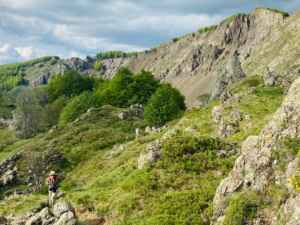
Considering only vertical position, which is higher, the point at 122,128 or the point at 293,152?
the point at 293,152

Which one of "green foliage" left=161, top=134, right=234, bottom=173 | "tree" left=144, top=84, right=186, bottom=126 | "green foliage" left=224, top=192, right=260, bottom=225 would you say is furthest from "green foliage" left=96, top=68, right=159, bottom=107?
"green foliage" left=224, top=192, right=260, bottom=225

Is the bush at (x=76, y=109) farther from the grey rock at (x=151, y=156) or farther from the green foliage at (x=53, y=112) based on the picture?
the grey rock at (x=151, y=156)

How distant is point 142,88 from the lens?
11919cm

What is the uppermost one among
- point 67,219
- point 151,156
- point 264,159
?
point 264,159

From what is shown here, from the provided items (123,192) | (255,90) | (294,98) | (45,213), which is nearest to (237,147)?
(123,192)

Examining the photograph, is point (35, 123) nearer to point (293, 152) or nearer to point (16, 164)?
point (16, 164)

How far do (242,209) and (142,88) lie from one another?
98.2 metres

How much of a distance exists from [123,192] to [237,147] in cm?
1078

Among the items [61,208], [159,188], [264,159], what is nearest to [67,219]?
[61,208]

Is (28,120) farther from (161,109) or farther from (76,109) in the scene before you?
(161,109)

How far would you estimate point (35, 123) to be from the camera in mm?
117688

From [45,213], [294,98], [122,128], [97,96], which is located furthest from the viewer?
[97,96]

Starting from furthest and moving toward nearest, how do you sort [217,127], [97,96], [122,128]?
[97,96] → [122,128] → [217,127]

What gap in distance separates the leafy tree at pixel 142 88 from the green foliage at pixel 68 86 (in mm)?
37399
